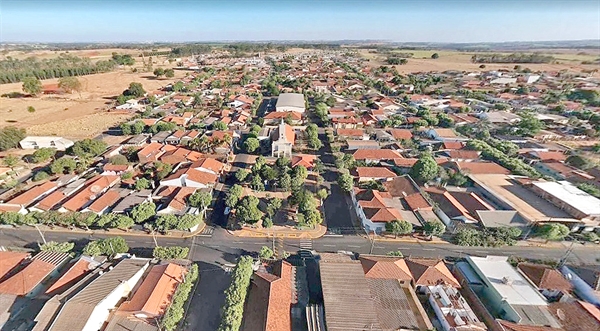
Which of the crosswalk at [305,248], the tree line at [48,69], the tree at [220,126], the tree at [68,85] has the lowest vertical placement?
the crosswalk at [305,248]

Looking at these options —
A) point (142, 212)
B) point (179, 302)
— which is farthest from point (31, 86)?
point (179, 302)

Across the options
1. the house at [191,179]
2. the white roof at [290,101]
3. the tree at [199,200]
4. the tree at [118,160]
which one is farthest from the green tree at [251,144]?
the white roof at [290,101]

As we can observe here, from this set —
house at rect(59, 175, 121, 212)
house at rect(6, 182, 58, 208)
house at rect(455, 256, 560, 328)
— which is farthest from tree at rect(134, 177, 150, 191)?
house at rect(455, 256, 560, 328)

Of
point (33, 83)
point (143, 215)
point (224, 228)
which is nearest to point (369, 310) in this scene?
point (224, 228)

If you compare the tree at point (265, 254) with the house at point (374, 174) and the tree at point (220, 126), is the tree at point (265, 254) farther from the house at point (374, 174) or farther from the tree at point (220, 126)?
the tree at point (220, 126)

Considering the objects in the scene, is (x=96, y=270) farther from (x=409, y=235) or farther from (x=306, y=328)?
(x=409, y=235)

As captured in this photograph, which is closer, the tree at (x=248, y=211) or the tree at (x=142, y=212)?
the tree at (x=142, y=212)

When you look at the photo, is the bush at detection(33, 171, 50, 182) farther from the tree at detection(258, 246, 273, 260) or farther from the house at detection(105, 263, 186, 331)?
the tree at detection(258, 246, 273, 260)

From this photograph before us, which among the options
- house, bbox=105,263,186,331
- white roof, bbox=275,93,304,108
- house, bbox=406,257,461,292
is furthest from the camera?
white roof, bbox=275,93,304,108
